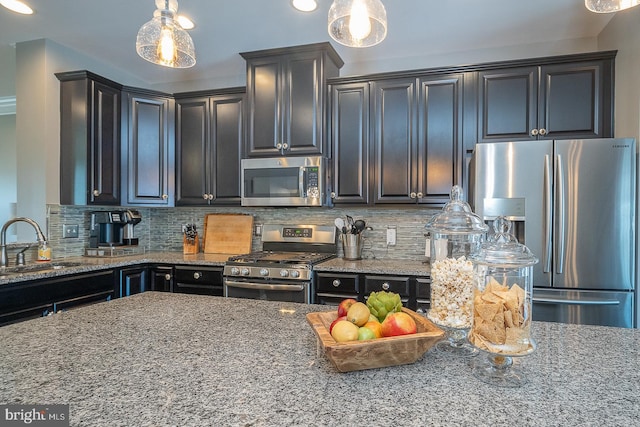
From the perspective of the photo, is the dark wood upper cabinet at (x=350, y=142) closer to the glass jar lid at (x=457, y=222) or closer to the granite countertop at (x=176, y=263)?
the granite countertop at (x=176, y=263)

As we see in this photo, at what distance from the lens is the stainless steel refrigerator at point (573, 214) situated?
219cm

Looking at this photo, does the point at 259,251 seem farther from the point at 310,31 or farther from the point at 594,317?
the point at 594,317

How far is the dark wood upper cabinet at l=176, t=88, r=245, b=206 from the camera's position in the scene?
11.0ft

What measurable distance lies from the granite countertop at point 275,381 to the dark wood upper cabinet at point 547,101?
1748 millimetres

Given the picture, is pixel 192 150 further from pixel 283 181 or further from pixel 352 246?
pixel 352 246

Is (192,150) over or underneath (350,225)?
over

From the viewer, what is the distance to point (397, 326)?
0.96 m

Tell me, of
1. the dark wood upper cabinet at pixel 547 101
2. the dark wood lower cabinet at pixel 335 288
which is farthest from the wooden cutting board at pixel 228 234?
the dark wood upper cabinet at pixel 547 101

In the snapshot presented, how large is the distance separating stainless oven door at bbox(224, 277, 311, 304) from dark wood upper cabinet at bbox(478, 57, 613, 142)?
5.69 feet

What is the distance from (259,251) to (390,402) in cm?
290

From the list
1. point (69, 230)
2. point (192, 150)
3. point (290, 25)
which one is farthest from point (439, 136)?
point (69, 230)

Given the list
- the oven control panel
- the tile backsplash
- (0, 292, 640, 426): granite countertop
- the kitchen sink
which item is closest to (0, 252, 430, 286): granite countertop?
the kitchen sink

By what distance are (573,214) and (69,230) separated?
3.77 m

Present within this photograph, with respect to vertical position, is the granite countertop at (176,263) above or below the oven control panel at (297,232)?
below
